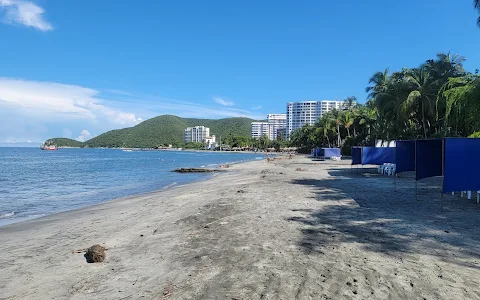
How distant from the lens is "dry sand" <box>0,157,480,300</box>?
4.72 meters

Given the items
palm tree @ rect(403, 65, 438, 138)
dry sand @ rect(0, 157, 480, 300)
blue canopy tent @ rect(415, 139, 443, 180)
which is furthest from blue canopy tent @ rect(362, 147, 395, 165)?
dry sand @ rect(0, 157, 480, 300)

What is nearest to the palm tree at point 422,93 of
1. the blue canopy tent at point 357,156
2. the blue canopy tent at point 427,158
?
the blue canopy tent at point 357,156

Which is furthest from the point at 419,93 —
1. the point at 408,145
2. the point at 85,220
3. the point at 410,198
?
the point at 85,220

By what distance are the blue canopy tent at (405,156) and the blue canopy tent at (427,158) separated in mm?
2951

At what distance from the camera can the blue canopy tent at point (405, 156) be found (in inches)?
607

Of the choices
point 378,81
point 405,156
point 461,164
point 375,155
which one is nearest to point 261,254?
point 461,164

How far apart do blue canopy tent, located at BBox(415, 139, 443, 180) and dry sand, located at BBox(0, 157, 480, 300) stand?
48.5 inches

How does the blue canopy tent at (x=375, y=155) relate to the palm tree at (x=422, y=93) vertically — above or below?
below

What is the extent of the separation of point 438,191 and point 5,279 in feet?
50.9

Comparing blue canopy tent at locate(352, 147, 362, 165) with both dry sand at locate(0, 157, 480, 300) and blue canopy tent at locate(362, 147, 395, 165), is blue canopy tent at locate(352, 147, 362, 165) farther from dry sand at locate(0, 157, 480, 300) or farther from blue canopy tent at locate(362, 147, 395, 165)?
dry sand at locate(0, 157, 480, 300)

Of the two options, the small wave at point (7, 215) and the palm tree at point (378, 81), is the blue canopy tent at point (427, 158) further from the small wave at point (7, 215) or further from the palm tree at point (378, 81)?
the palm tree at point (378, 81)

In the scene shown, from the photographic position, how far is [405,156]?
15.6 meters

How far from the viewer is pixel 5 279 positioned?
A: 6004 millimetres

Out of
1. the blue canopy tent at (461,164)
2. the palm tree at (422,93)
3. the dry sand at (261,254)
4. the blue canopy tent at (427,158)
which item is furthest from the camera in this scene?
the palm tree at (422,93)
